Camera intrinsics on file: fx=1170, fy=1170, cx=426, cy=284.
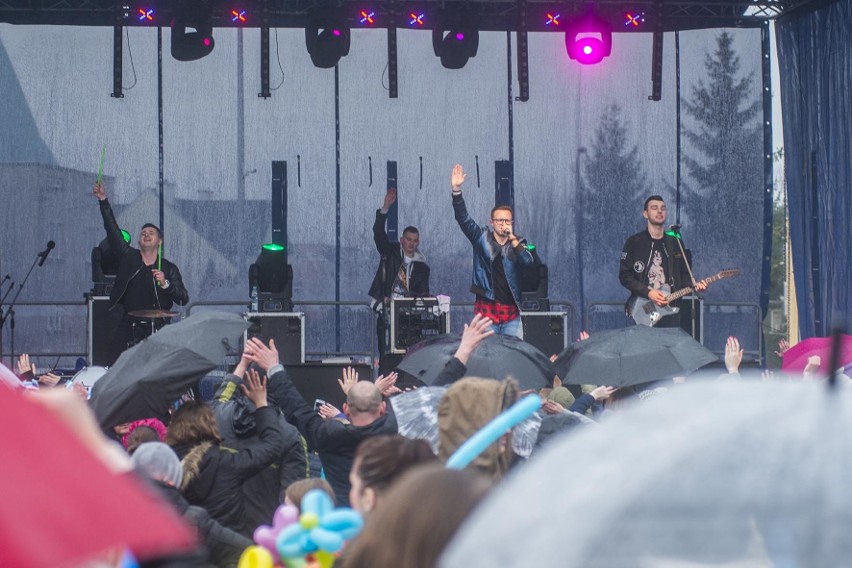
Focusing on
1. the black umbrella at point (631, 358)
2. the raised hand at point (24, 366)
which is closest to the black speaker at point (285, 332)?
the raised hand at point (24, 366)

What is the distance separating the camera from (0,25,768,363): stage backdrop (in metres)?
12.3

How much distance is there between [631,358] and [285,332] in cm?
455

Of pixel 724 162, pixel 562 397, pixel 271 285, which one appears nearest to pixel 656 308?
pixel 562 397

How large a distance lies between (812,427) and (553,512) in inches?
12.4

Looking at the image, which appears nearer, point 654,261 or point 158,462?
point 158,462

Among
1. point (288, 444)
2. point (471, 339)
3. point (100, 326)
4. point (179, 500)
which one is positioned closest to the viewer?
point (179, 500)

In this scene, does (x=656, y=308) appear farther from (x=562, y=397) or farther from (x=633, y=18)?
(x=633, y=18)

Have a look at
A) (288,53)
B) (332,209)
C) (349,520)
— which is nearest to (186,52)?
(288,53)

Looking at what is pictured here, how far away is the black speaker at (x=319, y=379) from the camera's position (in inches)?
332

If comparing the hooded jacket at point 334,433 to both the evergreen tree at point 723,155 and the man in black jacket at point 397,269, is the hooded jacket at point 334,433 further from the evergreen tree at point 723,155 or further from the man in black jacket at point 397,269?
the evergreen tree at point 723,155

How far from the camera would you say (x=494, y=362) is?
5.32m

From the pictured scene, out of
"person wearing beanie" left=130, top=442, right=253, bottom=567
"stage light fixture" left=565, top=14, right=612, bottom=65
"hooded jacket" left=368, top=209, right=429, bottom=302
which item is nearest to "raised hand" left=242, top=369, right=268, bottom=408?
"person wearing beanie" left=130, top=442, right=253, bottom=567

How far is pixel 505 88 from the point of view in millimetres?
12711

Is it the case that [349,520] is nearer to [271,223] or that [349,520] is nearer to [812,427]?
[812,427]
